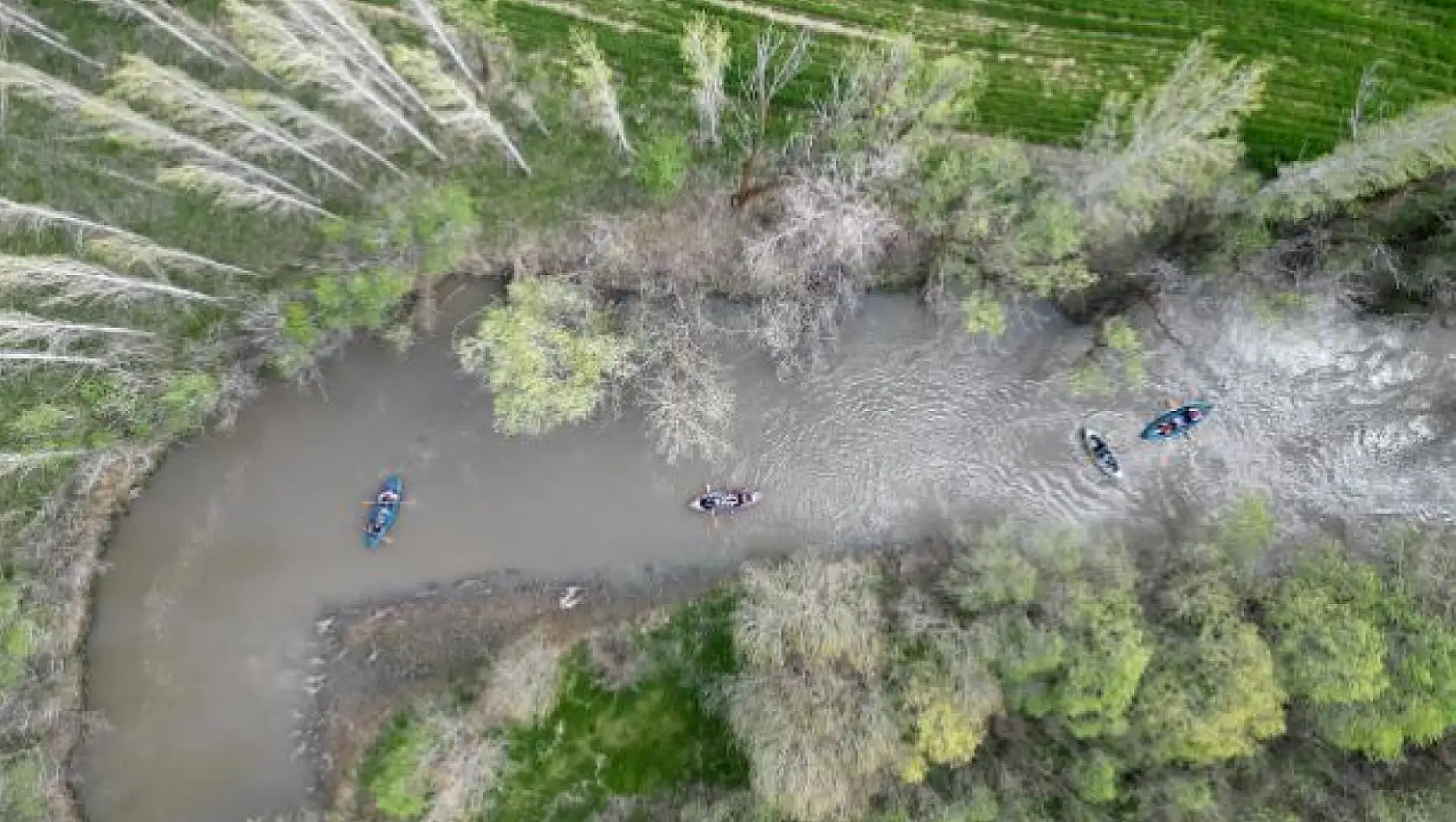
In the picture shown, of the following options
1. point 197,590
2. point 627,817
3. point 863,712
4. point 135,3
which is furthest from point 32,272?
point 863,712

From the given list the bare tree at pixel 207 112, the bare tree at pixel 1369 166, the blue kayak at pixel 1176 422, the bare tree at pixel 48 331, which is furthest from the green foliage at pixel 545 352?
the bare tree at pixel 1369 166

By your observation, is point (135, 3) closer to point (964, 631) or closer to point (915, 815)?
point (964, 631)

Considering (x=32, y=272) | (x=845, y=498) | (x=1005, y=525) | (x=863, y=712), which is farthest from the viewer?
(x=845, y=498)

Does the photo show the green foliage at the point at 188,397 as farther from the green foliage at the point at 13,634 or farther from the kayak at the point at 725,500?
the kayak at the point at 725,500

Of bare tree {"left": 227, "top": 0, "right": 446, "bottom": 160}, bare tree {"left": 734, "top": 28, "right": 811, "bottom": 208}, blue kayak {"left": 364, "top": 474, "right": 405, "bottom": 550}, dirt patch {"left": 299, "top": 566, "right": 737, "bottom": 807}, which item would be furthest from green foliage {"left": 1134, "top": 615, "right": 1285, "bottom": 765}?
bare tree {"left": 227, "top": 0, "right": 446, "bottom": 160}

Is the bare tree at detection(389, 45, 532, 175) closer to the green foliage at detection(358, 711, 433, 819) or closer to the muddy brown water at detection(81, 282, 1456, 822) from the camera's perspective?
the muddy brown water at detection(81, 282, 1456, 822)

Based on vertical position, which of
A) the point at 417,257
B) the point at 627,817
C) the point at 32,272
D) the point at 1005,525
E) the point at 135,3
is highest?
the point at 135,3

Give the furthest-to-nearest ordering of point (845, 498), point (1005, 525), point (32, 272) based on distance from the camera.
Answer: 1. point (845, 498)
2. point (1005, 525)
3. point (32, 272)
